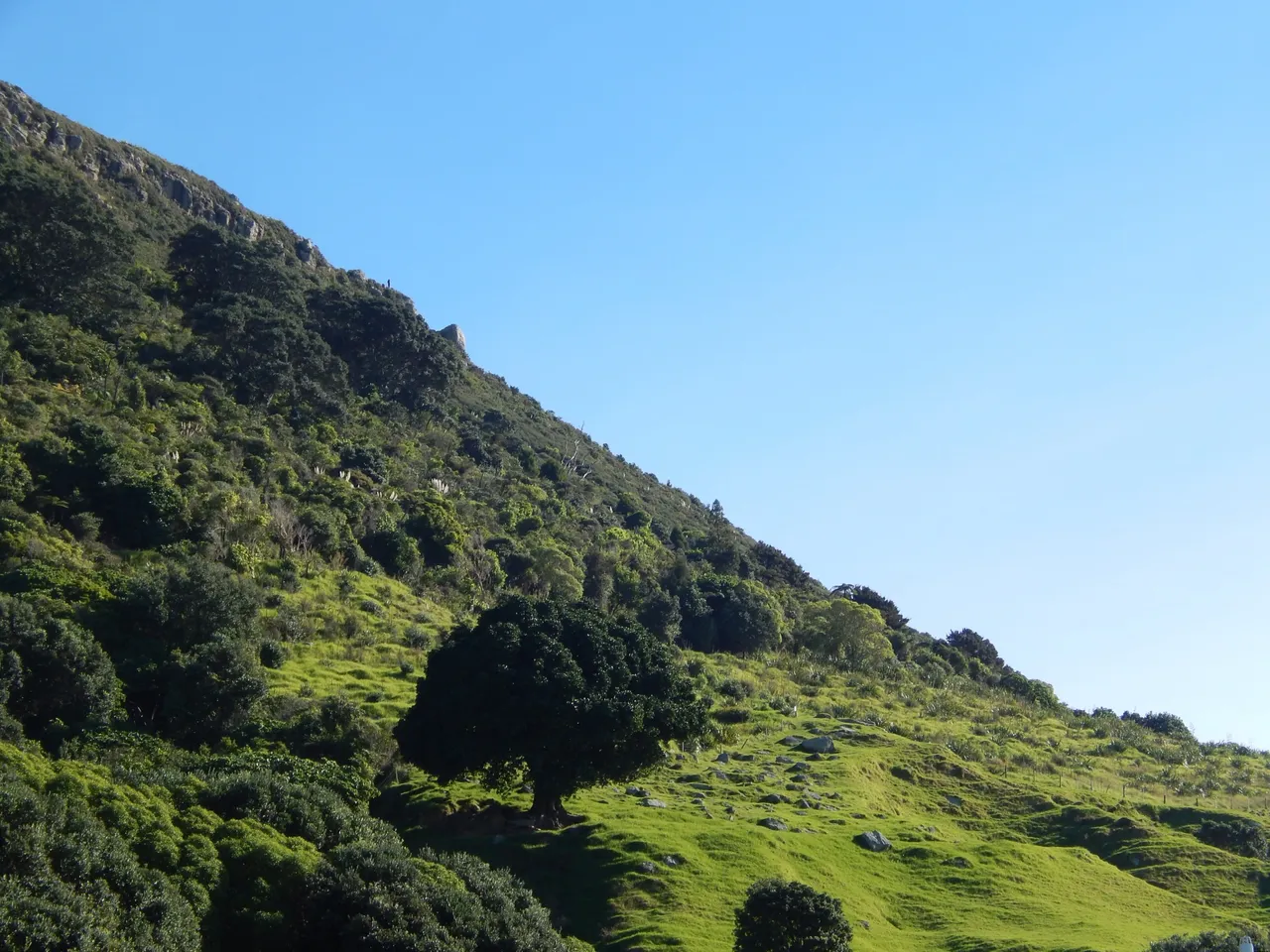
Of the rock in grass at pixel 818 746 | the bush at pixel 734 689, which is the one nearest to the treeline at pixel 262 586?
the bush at pixel 734 689

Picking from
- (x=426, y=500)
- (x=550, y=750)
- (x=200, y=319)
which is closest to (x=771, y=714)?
(x=550, y=750)

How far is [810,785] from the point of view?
46438 mm

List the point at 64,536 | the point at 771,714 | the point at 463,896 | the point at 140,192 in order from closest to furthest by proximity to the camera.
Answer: the point at 463,896
the point at 64,536
the point at 771,714
the point at 140,192

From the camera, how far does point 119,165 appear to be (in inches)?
4454

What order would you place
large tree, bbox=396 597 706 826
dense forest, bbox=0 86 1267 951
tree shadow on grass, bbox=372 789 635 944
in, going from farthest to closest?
large tree, bbox=396 597 706 826
tree shadow on grass, bbox=372 789 635 944
dense forest, bbox=0 86 1267 951

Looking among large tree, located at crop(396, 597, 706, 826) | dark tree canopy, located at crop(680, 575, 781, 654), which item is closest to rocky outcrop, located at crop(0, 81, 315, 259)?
dark tree canopy, located at crop(680, 575, 781, 654)

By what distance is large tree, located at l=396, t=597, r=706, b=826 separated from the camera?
37.6 meters

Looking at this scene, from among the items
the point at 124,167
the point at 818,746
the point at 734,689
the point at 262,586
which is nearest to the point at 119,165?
the point at 124,167

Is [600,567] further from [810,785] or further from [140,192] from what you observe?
[140,192]

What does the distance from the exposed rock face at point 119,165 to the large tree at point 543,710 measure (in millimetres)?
74161

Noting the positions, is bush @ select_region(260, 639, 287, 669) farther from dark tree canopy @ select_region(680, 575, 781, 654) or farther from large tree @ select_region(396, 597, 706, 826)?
dark tree canopy @ select_region(680, 575, 781, 654)

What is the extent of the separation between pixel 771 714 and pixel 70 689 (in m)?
31.7

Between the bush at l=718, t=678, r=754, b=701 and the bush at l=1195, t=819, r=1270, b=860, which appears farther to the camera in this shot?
the bush at l=718, t=678, r=754, b=701

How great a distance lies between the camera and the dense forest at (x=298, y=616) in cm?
2609
